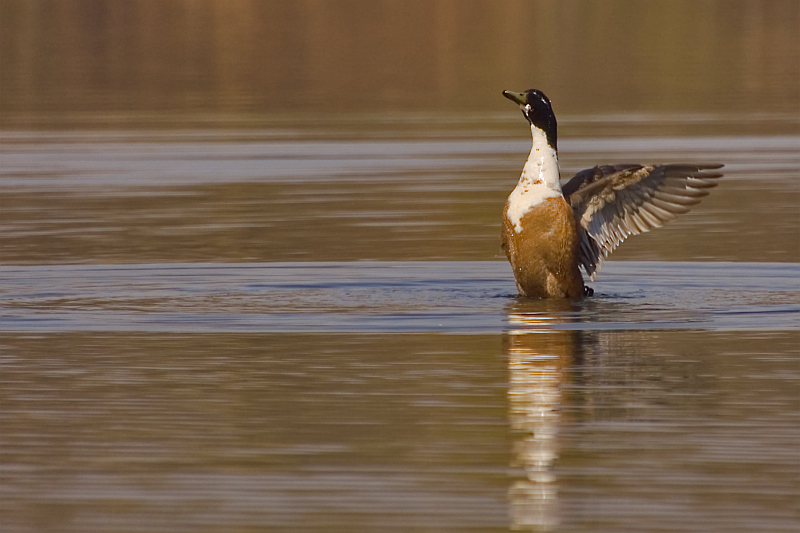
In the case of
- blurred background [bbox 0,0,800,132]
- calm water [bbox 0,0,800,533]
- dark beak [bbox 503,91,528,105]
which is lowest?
calm water [bbox 0,0,800,533]

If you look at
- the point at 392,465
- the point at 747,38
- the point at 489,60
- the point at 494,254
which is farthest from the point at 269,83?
the point at 392,465

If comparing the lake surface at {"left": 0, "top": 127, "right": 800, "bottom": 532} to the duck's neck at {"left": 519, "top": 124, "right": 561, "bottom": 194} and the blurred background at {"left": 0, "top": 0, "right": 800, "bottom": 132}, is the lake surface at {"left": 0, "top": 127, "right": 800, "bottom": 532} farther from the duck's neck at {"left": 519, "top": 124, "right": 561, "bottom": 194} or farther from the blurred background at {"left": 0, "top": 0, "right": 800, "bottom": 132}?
the blurred background at {"left": 0, "top": 0, "right": 800, "bottom": 132}

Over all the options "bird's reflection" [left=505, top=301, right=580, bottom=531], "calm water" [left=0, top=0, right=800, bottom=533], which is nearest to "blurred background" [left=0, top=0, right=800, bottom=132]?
"calm water" [left=0, top=0, right=800, bottom=533]

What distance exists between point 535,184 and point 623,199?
1.07 metres

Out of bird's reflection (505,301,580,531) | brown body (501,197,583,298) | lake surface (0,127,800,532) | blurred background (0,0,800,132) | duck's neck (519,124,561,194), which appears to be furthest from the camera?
blurred background (0,0,800,132)

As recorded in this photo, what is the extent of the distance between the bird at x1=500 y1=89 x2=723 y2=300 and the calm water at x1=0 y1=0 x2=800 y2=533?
338 millimetres

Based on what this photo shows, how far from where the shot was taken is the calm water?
303 inches

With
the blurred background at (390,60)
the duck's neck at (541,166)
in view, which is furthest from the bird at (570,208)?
the blurred background at (390,60)

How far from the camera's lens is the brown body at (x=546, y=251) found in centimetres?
1341

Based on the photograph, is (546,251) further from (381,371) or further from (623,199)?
(381,371)

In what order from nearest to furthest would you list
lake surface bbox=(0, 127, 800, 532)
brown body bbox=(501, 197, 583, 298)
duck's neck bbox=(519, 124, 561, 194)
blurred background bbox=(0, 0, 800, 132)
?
lake surface bbox=(0, 127, 800, 532)
duck's neck bbox=(519, 124, 561, 194)
brown body bbox=(501, 197, 583, 298)
blurred background bbox=(0, 0, 800, 132)

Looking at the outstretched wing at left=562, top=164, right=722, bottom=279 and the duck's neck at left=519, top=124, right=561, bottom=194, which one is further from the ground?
the duck's neck at left=519, top=124, right=561, bottom=194

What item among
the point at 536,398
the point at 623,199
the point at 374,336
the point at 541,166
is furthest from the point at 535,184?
the point at 536,398

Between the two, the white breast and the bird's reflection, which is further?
the white breast
